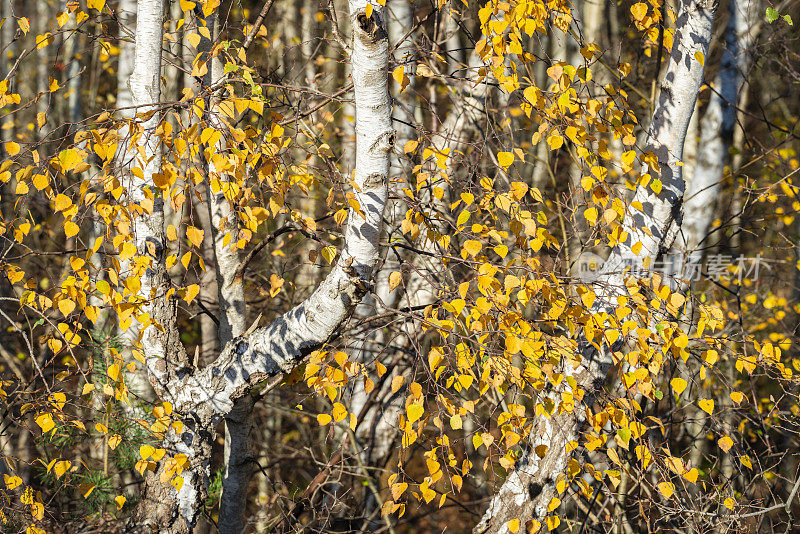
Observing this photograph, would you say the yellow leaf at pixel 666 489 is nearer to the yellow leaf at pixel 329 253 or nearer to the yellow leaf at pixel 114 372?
the yellow leaf at pixel 329 253

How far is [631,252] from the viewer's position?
2.61 metres

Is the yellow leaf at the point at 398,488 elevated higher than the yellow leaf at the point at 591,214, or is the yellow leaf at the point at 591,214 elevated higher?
the yellow leaf at the point at 591,214

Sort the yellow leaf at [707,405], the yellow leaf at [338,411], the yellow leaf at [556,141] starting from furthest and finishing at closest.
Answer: the yellow leaf at [707,405] → the yellow leaf at [556,141] → the yellow leaf at [338,411]

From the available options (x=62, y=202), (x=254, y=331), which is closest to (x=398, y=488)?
(x=254, y=331)

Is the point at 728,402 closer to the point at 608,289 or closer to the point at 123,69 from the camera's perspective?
the point at 608,289

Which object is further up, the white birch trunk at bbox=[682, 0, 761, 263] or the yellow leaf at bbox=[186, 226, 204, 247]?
the white birch trunk at bbox=[682, 0, 761, 263]

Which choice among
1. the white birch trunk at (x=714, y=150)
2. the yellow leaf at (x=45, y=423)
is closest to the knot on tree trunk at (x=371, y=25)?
the yellow leaf at (x=45, y=423)

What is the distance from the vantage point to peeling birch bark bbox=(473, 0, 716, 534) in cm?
245

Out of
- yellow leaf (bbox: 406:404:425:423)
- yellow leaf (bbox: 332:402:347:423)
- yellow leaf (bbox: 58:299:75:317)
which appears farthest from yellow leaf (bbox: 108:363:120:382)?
yellow leaf (bbox: 406:404:425:423)

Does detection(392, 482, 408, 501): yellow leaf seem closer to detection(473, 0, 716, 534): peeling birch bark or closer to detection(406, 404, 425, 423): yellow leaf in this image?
detection(406, 404, 425, 423): yellow leaf

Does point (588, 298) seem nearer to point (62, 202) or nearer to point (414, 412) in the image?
point (414, 412)

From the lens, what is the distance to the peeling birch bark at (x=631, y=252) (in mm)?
2451

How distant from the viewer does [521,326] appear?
2199mm

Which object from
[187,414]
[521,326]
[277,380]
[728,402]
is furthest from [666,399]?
[187,414]
